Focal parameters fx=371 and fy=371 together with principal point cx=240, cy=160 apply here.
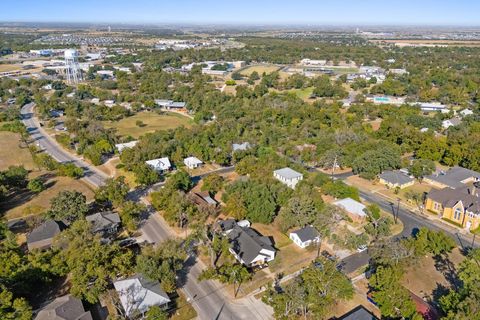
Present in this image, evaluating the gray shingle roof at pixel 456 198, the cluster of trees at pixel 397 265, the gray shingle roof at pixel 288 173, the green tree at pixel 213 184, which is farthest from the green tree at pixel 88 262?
the gray shingle roof at pixel 456 198

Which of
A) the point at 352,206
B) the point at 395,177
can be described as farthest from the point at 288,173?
the point at 395,177

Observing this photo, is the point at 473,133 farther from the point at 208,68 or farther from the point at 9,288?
the point at 208,68

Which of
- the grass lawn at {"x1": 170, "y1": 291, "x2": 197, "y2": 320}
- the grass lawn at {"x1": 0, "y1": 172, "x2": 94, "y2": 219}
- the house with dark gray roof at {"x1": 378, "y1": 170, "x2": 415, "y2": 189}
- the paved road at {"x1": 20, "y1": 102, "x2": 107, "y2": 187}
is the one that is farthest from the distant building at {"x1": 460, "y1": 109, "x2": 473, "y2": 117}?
the grass lawn at {"x1": 0, "y1": 172, "x2": 94, "y2": 219}

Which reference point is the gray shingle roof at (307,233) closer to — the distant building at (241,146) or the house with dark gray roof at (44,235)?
the distant building at (241,146)

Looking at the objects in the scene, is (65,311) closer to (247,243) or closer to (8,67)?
(247,243)

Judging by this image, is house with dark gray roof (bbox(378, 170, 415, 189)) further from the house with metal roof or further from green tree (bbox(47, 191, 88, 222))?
green tree (bbox(47, 191, 88, 222))

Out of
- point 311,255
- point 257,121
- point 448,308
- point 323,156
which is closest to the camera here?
point 448,308

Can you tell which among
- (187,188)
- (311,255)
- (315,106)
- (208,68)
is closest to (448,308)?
(311,255)
